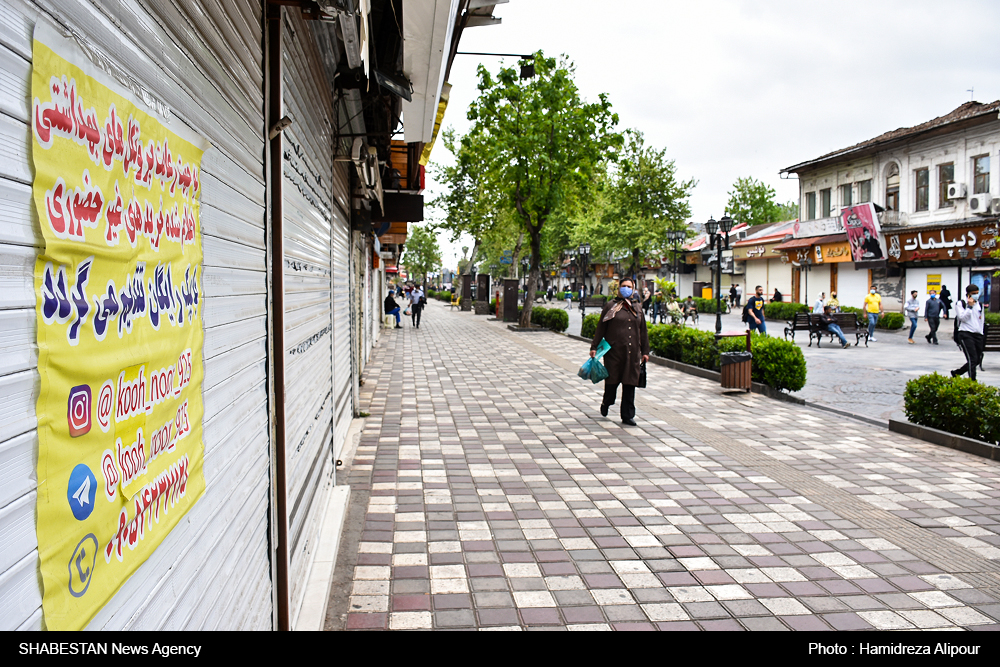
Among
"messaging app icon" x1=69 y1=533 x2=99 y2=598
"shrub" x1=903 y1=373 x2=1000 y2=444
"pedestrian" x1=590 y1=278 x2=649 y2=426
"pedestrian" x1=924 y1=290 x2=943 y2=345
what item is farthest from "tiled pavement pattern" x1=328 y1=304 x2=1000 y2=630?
"pedestrian" x1=924 y1=290 x2=943 y2=345

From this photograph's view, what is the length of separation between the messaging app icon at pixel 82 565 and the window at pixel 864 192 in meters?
38.9

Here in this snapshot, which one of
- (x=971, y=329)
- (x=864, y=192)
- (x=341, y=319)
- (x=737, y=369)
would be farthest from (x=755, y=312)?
(x=864, y=192)

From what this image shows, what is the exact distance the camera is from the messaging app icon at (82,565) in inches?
48.2

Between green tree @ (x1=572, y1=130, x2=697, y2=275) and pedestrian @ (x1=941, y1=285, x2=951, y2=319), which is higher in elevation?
green tree @ (x1=572, y1=130, x2=697, y2=275)

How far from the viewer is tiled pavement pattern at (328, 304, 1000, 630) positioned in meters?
4.03

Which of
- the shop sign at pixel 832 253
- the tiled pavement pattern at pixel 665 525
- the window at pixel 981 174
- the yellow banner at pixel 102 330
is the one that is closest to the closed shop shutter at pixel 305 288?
the tiled pavement pattern at pixel 665 525

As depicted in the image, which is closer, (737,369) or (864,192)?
(737,369)

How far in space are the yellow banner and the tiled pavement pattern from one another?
259 centimetres

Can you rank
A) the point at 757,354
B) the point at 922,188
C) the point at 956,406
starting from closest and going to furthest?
the point at 956,406 → the point at 757,354 → the point at 922,188

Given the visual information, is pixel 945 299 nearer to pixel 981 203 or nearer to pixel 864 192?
pixel 981 203

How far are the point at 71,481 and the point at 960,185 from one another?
34.8 m

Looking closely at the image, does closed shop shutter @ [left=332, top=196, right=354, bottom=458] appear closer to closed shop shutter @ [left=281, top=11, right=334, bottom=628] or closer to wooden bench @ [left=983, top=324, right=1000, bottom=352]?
closed shop shutter @ [left=281, top=11, right=334, bottom=628]

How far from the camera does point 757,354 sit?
39.5 ft

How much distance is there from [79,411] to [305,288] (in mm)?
3320
